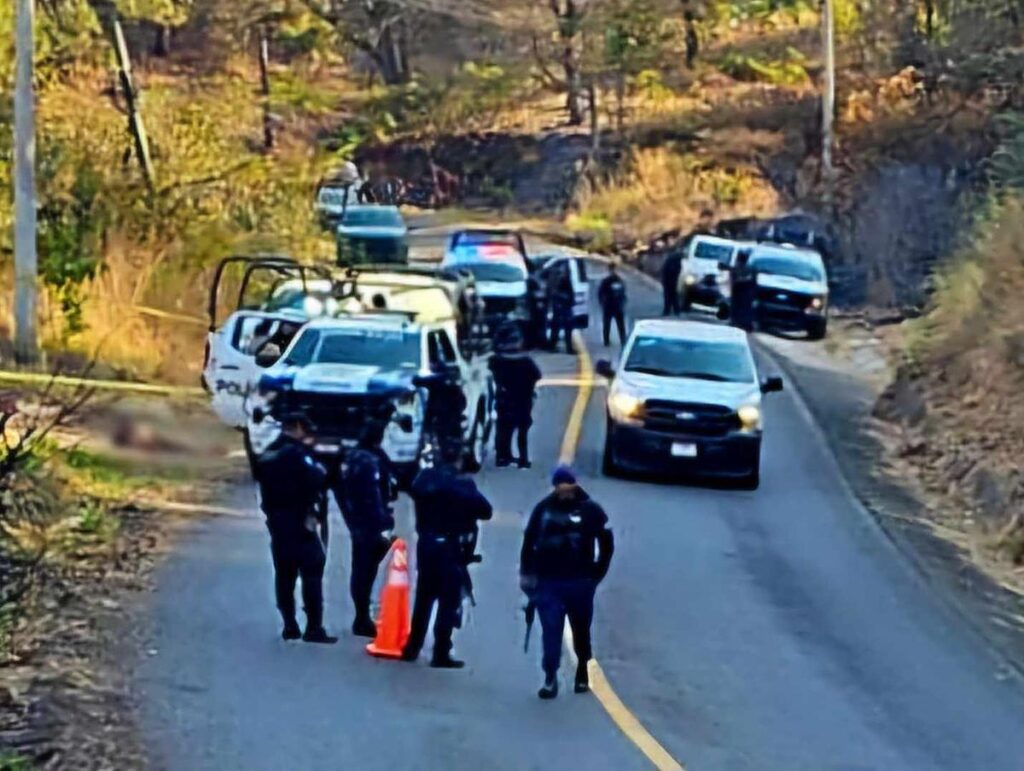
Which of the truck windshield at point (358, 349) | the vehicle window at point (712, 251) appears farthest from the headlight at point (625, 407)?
the vehicle window at point (712, 251)

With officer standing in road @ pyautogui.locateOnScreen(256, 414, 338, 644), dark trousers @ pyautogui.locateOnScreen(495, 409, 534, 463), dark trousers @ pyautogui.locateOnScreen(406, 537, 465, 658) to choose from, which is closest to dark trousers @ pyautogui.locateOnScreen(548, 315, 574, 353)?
dark trousers @ pyautogui.locateOnScreen(495, 409, 534, 463)

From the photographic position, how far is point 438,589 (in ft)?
44.8

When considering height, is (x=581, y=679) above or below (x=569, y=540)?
below

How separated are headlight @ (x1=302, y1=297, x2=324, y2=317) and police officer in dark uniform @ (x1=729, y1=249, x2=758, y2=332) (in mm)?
16835

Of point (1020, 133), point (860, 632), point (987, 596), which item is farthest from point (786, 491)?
point (1020, 133)

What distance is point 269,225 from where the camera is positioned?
3419cm

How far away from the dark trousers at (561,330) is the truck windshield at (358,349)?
13393mm

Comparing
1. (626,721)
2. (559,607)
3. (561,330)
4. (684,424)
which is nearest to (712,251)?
(561,330)

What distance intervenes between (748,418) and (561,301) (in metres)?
11.7

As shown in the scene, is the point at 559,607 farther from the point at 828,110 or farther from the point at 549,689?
the point at 828,110

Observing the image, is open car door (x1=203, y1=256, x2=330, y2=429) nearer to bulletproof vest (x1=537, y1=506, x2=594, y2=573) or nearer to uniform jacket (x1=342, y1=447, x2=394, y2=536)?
uniform jacket (x1=342, y1=447, x2=394, y2=536)

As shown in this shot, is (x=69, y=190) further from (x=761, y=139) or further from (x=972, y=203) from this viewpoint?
(x=761, y=139)

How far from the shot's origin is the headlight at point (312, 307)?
23.5 metres

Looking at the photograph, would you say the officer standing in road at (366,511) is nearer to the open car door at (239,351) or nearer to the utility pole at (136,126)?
the open car door at (239,351)
